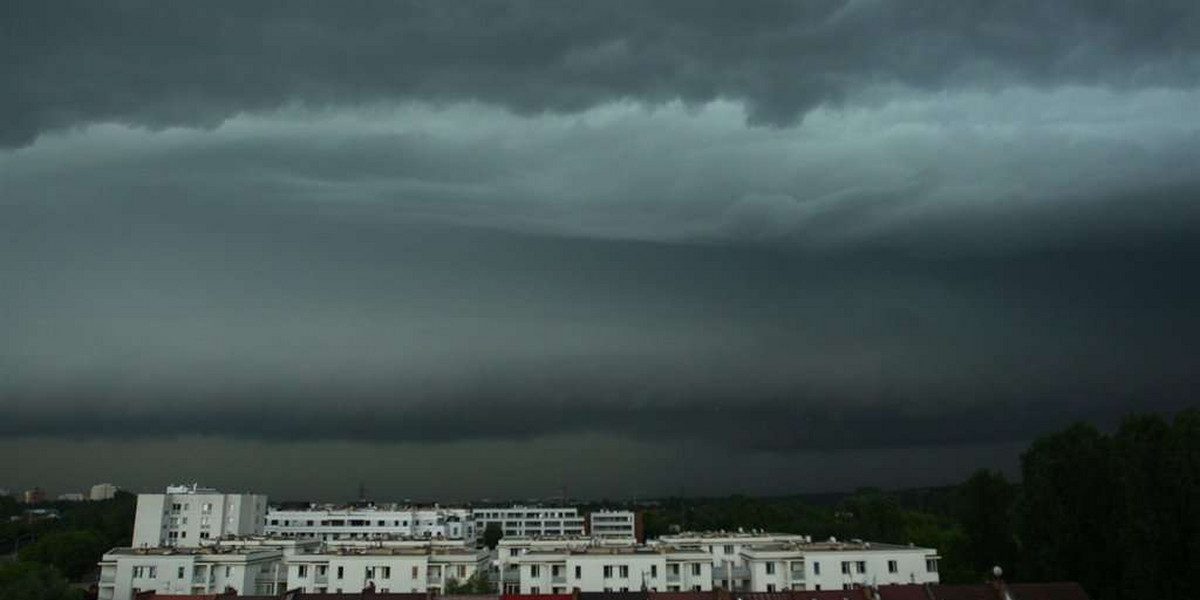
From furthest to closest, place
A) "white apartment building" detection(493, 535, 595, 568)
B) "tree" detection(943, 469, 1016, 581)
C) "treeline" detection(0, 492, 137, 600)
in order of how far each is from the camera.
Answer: "tree" detection(943, 469, 1016, 581) < "white apartment building" detection(493, 535, 595, 568) < "treeline" detection(0, 492, 137, 600)

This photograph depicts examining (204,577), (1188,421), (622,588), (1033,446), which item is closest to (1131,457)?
(1188,421)

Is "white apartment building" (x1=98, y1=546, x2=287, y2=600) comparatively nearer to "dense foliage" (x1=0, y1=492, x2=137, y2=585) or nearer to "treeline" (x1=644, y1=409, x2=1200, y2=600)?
"dense foliage" (x1=0, y1=492, x2=137, y2=585)

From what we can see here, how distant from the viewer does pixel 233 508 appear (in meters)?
146

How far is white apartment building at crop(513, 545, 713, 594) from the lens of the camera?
7900 centimetres

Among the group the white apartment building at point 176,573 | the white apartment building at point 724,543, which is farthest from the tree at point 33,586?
the white apartment building at point 724,543

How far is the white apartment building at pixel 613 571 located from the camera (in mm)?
79000

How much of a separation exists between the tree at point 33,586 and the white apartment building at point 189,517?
41.5 metres

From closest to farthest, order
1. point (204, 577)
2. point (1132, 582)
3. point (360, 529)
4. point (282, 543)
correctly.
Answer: point (1132, 582), point (204, 577), point (282, 543), point (360, 529)

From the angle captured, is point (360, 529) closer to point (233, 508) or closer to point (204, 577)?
point (233, 508)

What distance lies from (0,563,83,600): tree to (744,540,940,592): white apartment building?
6710 cm

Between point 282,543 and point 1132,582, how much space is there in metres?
91.2

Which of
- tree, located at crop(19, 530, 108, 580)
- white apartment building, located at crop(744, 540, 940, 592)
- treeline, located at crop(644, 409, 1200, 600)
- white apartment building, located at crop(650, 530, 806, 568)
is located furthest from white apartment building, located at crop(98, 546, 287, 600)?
treeline, located at crop(644, 409, 1200, 600)

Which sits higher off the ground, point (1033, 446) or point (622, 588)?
point (1033, 446)

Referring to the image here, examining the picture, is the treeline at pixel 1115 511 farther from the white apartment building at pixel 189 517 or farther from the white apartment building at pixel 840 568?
the white apartment building at pixel 189 517
